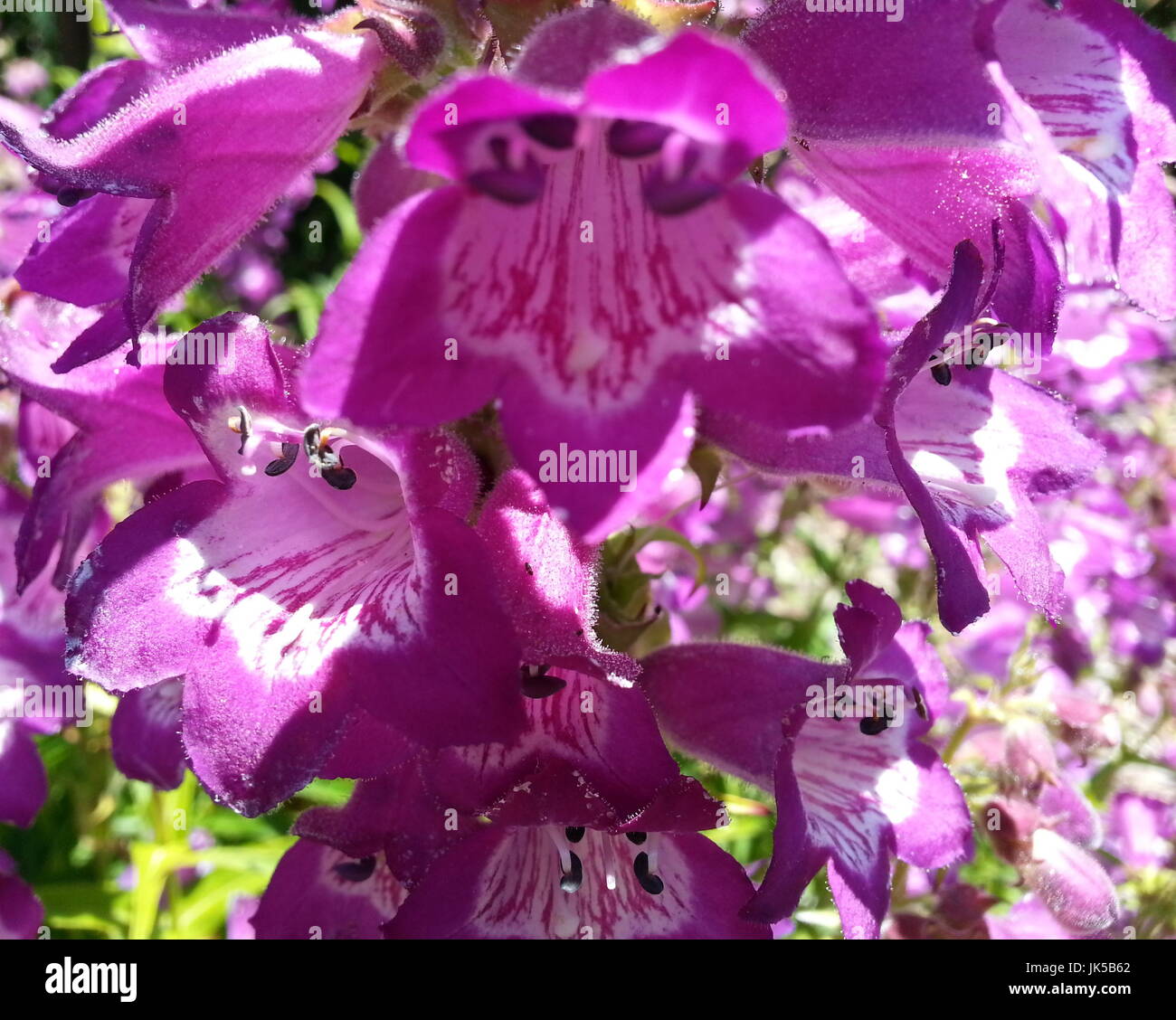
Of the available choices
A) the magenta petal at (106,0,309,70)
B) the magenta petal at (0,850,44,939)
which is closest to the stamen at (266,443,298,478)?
the magenta petal at (106,0,309,70)

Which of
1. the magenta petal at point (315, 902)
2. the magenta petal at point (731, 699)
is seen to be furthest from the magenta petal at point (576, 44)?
the magenta petal at point (315, 902)

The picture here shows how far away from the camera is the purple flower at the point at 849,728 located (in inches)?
55.7

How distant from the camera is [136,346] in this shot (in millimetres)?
1139

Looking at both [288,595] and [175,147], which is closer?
[175,147]

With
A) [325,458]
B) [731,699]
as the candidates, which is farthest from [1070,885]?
[325,458]

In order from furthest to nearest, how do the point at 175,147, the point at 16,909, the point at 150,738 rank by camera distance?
the point at 16,909 < the point at 150,738 < the point at 175,147

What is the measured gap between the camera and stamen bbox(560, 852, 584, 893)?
135 cm

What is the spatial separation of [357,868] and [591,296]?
0.96 metres

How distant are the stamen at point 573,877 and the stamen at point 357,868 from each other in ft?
1.05

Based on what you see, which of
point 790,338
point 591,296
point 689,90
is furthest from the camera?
point 591,296

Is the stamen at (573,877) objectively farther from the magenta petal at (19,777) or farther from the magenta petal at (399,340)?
the magenta petal at (19,777)

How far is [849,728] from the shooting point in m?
1.61

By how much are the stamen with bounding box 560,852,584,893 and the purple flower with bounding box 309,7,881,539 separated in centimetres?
63

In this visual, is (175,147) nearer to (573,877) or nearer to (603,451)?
(603,451)
